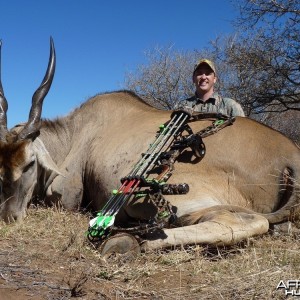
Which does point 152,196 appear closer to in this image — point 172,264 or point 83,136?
point 172,264

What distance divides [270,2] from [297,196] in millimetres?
8835

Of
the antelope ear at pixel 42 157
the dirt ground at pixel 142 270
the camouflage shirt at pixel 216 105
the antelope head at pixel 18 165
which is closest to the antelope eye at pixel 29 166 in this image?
the antelope head at pixel 18 165

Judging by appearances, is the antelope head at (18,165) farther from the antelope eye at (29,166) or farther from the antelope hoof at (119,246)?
the antelope hoof at (119,246)

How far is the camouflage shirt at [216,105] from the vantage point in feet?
18.3

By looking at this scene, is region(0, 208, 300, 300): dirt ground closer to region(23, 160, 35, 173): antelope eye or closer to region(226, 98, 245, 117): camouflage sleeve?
region(23, 160, 35, 173): antelope eye

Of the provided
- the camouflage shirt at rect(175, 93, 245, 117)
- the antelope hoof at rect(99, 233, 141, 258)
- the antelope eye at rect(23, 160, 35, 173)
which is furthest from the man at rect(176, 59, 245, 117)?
the antelope hoof at rect(99, 233, 141, 258)

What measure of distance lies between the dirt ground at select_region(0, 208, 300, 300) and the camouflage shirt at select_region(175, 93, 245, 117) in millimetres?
2420

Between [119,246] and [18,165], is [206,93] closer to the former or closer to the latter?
[18,165]

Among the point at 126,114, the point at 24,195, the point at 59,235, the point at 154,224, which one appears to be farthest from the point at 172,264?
the point at 126,114

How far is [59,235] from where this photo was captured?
11.4 ft

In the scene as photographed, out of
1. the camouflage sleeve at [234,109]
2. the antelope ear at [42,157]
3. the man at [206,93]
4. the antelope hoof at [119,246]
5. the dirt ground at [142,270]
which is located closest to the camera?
the dirt ground at [142,270]

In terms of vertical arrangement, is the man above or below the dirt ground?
above

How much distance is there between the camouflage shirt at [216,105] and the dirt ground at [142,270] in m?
2.42

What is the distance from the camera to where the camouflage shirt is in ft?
18.3
